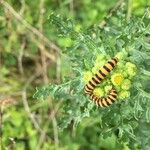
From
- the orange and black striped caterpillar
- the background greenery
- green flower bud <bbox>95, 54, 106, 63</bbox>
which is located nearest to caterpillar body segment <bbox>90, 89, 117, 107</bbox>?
the orange and black striped caterpillar

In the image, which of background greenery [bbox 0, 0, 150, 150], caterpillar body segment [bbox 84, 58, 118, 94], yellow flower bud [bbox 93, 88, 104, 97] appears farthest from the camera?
background greenery [bbox 0, 0, 150, 150]

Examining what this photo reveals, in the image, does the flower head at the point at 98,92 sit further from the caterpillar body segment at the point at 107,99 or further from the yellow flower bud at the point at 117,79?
the yellow flower bud at the point at 117,79

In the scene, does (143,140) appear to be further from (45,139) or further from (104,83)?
(45,139)

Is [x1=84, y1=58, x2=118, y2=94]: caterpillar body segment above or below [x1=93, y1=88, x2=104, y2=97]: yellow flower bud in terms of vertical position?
above

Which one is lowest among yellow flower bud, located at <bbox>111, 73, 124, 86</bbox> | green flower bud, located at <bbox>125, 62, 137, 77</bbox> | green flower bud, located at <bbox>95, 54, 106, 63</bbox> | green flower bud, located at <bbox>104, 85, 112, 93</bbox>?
green flower bud, located at <bbox>104, 85, 112, 93</bbox>

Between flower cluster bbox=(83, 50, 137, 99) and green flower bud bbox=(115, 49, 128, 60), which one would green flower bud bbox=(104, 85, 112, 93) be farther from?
green flower bud bbox=(115, 49, 128, 60)

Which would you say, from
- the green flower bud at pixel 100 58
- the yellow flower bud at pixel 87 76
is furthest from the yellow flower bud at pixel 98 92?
the green flower bud at pixel 100 58

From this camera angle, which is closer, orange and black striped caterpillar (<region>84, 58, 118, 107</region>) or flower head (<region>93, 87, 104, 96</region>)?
orange and black striped caterpillar (<region>84, 58, 118, 107</region>)

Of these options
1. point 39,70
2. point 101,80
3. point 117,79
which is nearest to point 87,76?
point 101,80
